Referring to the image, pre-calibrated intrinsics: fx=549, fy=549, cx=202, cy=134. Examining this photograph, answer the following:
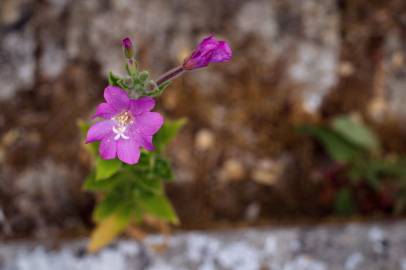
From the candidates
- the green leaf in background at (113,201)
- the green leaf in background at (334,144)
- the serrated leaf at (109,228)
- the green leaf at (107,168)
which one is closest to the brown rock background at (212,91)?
the green leaf in background at (334,144)

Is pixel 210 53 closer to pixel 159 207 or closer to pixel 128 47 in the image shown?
pixel 128 47

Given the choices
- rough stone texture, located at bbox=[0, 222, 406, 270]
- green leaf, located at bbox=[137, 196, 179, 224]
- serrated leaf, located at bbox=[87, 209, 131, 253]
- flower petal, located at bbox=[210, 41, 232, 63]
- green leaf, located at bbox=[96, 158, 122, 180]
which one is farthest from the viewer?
rough stone texture, located at bbox=[0, 222, 406, 270]

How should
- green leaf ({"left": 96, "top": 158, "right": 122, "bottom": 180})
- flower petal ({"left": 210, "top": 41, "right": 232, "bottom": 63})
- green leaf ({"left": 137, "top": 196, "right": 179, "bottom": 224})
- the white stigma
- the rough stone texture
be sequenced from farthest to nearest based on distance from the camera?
1. the rough stone texture
2. green leaf ({"left": 137, "top": 196, "right": 179, "bottom": 224})
3. green leaf ({"left": 96, "top": 158, "right": 122, "bottom": 180})
4. the white stigma
5. flower petal ({"left": 210, "top": 41, "right": 232, "bottom": 63})

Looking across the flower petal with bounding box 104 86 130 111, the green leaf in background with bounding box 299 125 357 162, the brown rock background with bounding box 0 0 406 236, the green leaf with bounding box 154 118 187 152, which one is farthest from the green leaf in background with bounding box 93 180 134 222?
the green leaf in background with bounding box 299 125 357 162

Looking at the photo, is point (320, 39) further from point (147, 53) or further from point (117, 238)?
point (117, 238)

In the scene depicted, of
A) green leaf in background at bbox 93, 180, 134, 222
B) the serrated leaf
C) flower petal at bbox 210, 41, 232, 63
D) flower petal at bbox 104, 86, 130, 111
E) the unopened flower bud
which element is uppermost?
the unopened flower bud

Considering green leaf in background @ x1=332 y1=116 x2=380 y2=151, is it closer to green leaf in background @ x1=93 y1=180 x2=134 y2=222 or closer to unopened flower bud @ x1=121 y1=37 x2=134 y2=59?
green leaf in background @ x1=93 y1=180 x2=134 y2=222

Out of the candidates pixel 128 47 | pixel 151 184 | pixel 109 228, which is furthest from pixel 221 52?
pixel 109 228
